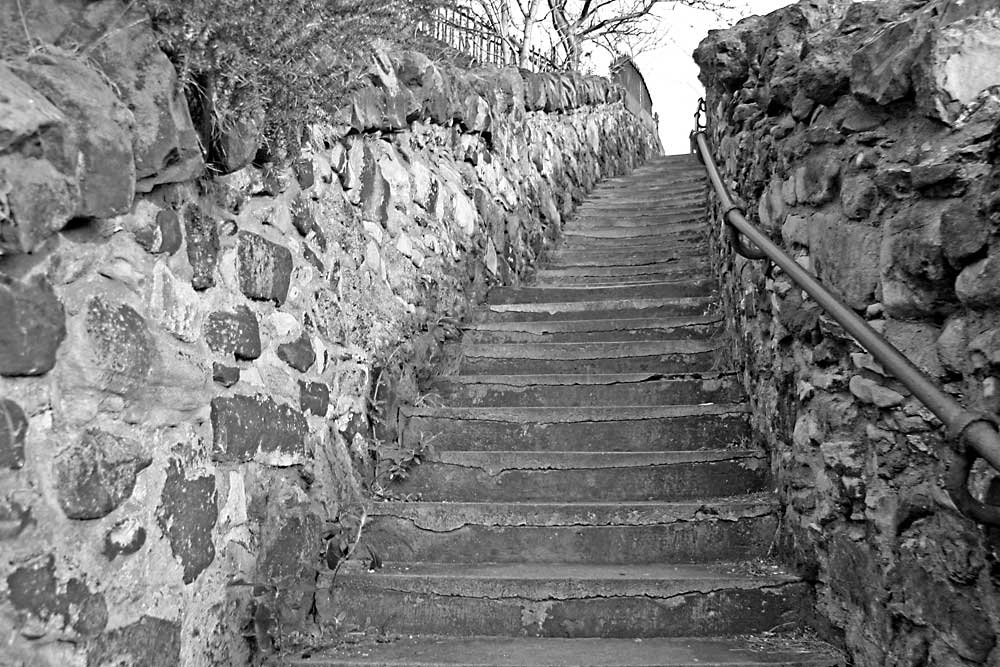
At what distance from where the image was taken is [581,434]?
299cm

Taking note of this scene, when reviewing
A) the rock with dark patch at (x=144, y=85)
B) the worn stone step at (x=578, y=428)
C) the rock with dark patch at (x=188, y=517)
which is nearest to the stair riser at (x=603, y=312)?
the worn stone step at (x=578, y=428)

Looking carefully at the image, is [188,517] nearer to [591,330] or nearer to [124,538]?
[124,538]

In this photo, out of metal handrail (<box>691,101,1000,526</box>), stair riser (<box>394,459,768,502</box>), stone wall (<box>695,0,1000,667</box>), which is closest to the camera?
metal handrail (<box>691,101,1000,526</box>)

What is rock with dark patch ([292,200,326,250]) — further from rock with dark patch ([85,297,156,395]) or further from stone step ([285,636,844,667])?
stone step ([285,636,844,667])

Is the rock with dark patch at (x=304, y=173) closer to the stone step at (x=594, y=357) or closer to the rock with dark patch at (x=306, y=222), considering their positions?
the rock with dark patch at (x=306, y=222)

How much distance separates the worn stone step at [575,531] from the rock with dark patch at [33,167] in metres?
1.52

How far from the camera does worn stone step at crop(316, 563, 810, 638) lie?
2.19 m

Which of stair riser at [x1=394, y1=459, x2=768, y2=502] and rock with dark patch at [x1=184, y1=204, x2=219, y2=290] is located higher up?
rock with dark patch at [x1=184, y1=204, x2=219, y2=290]

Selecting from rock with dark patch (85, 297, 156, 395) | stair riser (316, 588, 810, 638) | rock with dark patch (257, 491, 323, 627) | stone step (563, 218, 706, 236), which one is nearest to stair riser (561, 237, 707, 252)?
stone step (563, 218, 706, 236)

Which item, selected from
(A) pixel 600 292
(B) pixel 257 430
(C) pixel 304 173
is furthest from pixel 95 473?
(A) pixel 600 292

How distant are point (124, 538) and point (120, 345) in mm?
376

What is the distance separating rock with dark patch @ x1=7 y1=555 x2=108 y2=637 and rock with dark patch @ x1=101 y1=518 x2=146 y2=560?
81mm

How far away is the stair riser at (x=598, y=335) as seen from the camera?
358 cm

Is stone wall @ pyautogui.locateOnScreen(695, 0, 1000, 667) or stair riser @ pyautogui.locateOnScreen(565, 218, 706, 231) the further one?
stair riser @ pyautogui.locateOnScreen(565, 218, 706, 231)
